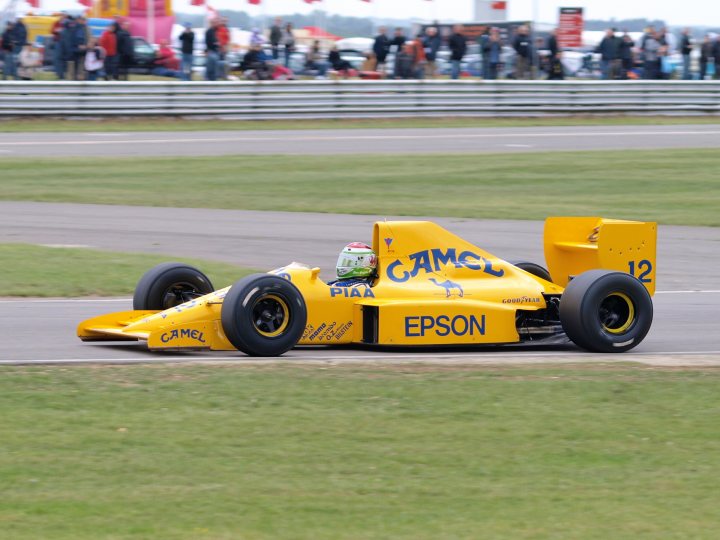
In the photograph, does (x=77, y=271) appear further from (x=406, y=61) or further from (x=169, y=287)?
(x=406, y=61)

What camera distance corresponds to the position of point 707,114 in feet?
111

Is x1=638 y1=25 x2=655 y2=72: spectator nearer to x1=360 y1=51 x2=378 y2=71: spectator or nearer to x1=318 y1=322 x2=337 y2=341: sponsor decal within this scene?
x1=360 y1=51 x2=378 y2=71: spectator

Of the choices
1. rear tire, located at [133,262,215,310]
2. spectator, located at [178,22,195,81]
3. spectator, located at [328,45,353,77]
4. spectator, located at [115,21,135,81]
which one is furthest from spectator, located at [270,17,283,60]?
rear tire, located at [133,262,215,310]

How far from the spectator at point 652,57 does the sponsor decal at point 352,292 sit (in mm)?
27360

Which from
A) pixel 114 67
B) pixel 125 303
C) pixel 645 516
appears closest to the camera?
pixel 645 516

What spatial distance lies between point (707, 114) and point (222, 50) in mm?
12617

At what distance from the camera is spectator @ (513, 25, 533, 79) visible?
111 feet

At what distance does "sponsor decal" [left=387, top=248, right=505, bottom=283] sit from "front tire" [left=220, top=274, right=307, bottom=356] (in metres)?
0.92

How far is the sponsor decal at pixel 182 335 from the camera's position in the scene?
30.4 feet

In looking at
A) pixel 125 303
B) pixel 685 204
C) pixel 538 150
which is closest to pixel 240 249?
pixel 125 303

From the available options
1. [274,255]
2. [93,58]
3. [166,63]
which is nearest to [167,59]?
[166,63]

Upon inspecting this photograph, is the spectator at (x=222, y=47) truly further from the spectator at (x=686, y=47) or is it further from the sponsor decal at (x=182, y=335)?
the sponsor decal at (x=182, y=335)

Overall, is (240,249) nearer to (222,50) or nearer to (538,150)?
(538,150)

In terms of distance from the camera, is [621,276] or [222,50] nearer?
[621,276]
